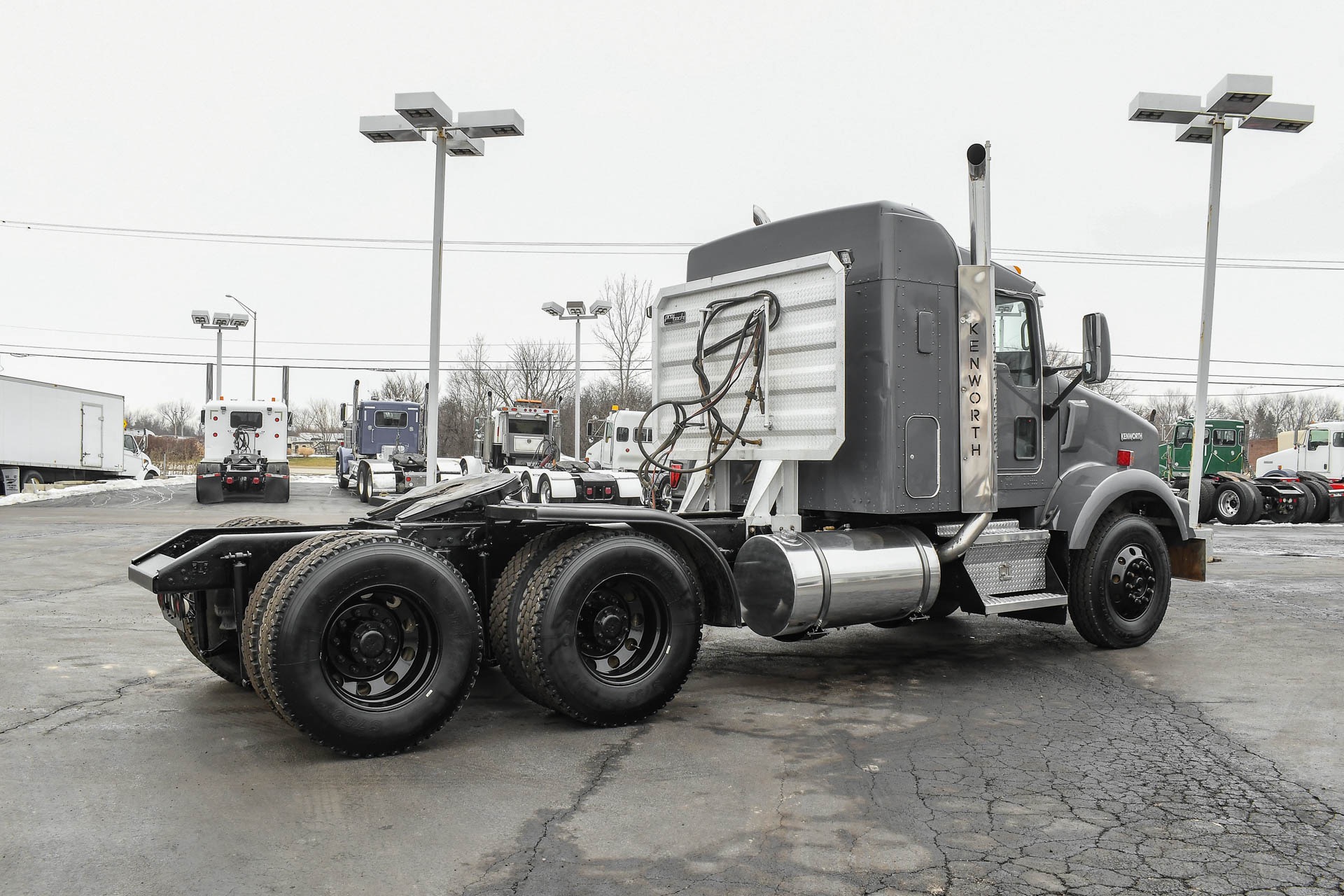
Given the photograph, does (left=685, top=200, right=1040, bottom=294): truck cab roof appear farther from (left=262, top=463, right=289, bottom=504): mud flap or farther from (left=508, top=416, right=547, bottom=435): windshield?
(left=508, top=416, right=547, bottom=435): windshield

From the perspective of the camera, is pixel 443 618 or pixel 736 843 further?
pixel 443 618

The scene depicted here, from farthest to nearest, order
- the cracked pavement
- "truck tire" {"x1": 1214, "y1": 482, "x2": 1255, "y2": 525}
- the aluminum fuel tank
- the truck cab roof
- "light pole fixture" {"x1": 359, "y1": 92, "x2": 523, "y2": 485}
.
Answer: "truck tire" {"x1": 1214, "y1": 482, "x2": 1255, "y2": 525} → "light pole fixture" {"x1": 359, "y1": 92, "x2": 523, "y2": 485} → the truck cab roof → the aluminum fuel tank → the cracked pavement

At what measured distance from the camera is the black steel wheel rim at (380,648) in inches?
193

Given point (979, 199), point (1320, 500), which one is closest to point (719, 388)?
point (979, 199)

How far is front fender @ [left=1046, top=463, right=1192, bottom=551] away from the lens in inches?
296

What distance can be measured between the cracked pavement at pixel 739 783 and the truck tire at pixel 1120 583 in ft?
0.76

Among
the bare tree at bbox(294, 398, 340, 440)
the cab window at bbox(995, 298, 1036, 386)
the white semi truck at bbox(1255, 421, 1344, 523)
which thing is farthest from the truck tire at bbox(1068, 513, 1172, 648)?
the bare tree at bbox(294, 398, 340, 440)

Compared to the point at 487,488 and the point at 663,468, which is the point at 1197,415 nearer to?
the point at 663,468

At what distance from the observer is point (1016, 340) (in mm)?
7609

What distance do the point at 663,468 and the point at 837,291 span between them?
6.29ft

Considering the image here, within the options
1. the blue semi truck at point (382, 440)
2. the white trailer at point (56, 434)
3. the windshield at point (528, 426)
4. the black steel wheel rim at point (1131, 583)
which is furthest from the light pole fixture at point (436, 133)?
the white trailer at point (56, 434)

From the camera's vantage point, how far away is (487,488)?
571 cm

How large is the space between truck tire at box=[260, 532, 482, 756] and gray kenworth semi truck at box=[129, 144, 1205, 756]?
0.5 inches

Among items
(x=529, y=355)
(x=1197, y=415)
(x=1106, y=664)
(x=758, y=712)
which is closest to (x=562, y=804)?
(x=758, y=712)
